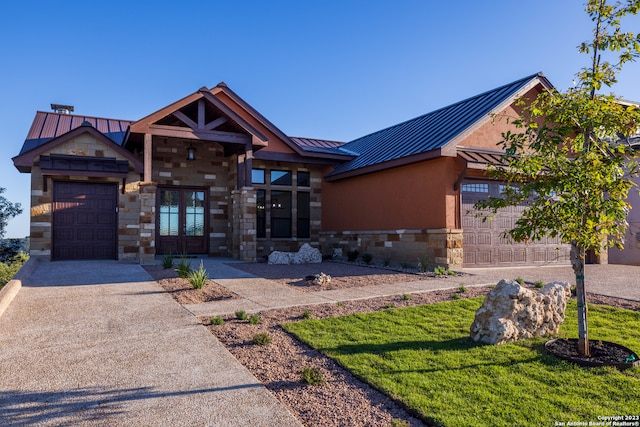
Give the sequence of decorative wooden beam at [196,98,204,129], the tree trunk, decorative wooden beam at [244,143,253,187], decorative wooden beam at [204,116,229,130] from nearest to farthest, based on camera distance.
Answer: the tree trunk
decorative wooden beam at [196,98,204,129]
decorative wooden beam at [204,116,229,130]
decorative wooden beam at [244,143,253,187]

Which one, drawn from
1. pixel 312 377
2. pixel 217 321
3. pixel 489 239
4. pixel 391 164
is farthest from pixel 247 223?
pixel 312 377

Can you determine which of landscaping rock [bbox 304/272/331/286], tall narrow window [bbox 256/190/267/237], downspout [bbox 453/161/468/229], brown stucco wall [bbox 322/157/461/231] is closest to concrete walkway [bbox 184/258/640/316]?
landscaping rock [bbox 304/272/331/286]

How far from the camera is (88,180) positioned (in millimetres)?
12930

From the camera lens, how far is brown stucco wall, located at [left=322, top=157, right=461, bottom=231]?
11.5m

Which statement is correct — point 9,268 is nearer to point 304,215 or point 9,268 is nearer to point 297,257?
point 304,215

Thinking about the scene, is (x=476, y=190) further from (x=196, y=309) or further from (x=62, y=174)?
(x=62, y=174)

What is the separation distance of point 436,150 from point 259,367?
8565mm

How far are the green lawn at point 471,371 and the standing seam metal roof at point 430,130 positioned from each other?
22.2 feet

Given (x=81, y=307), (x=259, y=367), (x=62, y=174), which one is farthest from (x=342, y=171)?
(x=259, y=367)

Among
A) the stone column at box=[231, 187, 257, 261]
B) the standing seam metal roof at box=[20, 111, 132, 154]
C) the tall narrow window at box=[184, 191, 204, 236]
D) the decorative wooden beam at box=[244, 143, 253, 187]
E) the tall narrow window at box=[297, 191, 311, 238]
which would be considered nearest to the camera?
the stone column at box=[231, 187, 257, 261]

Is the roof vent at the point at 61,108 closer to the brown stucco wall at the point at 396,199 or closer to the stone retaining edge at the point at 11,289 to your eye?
the stone retaining edge at the point at 11,289

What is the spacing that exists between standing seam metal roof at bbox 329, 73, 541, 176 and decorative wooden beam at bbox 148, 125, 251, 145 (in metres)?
4.07

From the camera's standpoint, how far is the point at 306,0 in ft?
40.2

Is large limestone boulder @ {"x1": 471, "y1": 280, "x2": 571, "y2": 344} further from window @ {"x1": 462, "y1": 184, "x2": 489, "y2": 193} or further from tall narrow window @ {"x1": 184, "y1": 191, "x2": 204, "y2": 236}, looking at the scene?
tall narrow window @ {"x1": 184, "y1": 191, "x2": 204, "y2": 236}
